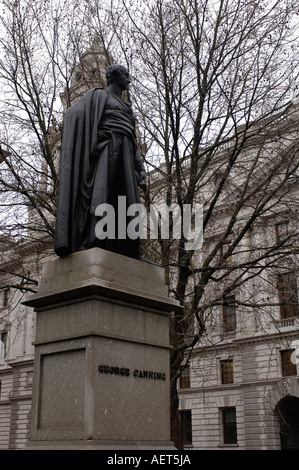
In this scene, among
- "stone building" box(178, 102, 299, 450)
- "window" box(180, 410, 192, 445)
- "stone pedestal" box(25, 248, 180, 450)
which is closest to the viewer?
"stone pedestal" box(25, 248, 180, 450)

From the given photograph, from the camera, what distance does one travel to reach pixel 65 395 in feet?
17.7

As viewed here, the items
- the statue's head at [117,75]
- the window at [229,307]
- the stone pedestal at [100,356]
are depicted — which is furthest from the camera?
the window at [229,307]

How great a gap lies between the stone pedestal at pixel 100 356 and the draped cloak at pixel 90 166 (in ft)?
1.25

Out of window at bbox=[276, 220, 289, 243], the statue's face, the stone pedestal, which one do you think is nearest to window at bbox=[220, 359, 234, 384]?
window at bbox=[276, 220, 289, 243]

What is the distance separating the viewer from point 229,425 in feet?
119

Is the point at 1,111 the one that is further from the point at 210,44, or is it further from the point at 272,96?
the point at 272,96

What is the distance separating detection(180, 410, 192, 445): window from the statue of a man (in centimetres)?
3474

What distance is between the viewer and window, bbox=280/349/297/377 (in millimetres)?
33219

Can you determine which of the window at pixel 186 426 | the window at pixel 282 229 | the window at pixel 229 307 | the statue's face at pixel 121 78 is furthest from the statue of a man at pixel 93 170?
the window at pixel 186 426

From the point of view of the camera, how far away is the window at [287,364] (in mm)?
33219

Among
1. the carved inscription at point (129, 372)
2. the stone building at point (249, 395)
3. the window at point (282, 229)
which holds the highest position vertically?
the window at point (282, 229)

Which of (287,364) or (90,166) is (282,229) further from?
(287,364)

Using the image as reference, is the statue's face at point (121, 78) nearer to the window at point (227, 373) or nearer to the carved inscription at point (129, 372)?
the carved inscription at point (129, 372)

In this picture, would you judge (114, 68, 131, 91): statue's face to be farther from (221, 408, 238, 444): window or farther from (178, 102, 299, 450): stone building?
(221, 408, 238, 444): window
